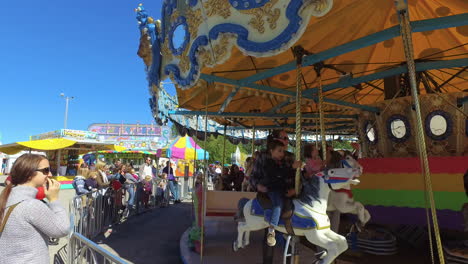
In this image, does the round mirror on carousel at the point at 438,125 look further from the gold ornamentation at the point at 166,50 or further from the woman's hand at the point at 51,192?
the woman's hand at the point at 51,192

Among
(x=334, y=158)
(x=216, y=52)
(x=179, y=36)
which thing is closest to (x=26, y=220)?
(x=216, y=52)

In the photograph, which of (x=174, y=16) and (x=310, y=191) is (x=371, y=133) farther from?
(x=174, y=16)

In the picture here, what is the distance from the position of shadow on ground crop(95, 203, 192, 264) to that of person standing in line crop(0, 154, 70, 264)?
3.21 metres

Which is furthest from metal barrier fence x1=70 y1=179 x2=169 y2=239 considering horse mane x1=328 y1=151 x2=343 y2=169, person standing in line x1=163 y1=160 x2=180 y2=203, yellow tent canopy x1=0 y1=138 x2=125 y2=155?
yellow tent canopy x1=0 y1=138 x2=125 y2=155

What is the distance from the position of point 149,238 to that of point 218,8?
4.85 meters

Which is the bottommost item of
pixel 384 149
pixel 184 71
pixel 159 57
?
pixel 384 149

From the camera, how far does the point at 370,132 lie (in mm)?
5457

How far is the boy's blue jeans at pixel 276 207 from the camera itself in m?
3.27

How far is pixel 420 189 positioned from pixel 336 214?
4.16 feet

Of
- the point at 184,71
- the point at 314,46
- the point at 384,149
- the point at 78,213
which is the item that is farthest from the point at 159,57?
the point at 384,149

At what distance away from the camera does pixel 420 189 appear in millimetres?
4340

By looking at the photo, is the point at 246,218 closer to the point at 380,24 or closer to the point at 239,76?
the point at 239,76

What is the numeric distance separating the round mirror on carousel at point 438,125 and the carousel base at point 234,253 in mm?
1741

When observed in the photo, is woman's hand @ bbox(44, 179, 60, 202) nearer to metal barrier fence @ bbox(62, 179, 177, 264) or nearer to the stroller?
metal barrier fence @ bbox(62, 179, 177, 264)
